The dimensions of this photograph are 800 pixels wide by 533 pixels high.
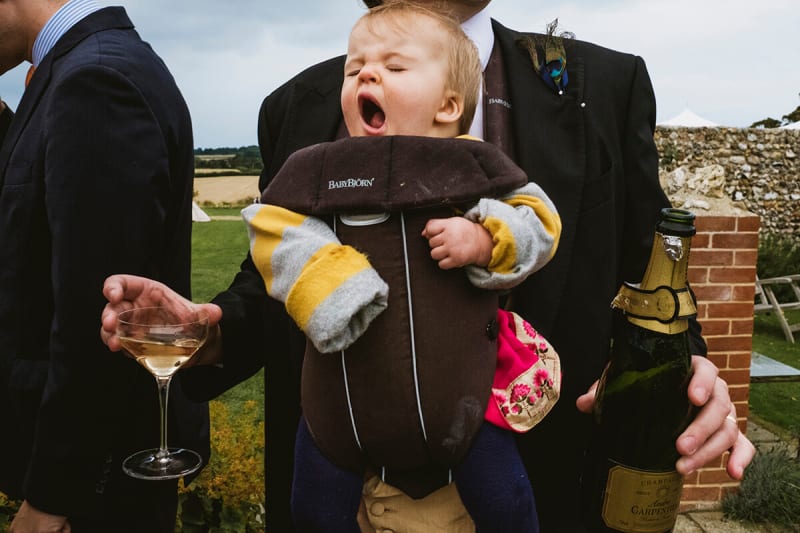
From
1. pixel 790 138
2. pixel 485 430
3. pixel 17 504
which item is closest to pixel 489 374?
pixel 485 430

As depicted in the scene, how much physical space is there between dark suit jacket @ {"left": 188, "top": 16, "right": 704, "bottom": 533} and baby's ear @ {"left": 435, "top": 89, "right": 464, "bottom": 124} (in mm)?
280

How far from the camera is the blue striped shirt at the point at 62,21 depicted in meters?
2.40

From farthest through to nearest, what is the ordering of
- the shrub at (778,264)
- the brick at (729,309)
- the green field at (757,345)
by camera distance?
1. the shrub at (778,264)
2. the green field at (757,345)
3. the brick at (729,309)

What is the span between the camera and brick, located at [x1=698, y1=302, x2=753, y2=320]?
4754mm

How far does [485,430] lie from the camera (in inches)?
53.1

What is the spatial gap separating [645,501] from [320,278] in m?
0.89

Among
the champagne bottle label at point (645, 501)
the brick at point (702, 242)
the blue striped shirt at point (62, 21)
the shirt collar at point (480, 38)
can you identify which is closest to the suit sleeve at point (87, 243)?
the blue striped shirt at point (62, 21)

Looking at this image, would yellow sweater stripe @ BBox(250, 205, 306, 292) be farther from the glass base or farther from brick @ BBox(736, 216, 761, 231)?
brick @ BBox(736, 216, 761, 231)

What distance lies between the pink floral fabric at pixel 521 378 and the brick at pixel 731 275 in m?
3.83

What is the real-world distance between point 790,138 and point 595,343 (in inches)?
827

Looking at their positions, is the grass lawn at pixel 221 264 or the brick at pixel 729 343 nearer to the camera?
the brick at pixel 729 343

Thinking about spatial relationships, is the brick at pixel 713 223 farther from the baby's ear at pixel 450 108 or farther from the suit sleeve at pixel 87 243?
the suit sleeve at pixel 87 243

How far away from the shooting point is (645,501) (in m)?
1.41

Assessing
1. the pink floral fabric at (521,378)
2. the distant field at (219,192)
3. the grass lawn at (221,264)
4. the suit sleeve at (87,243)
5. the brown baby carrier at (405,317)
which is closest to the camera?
the brown baby carrier at (405,317)
